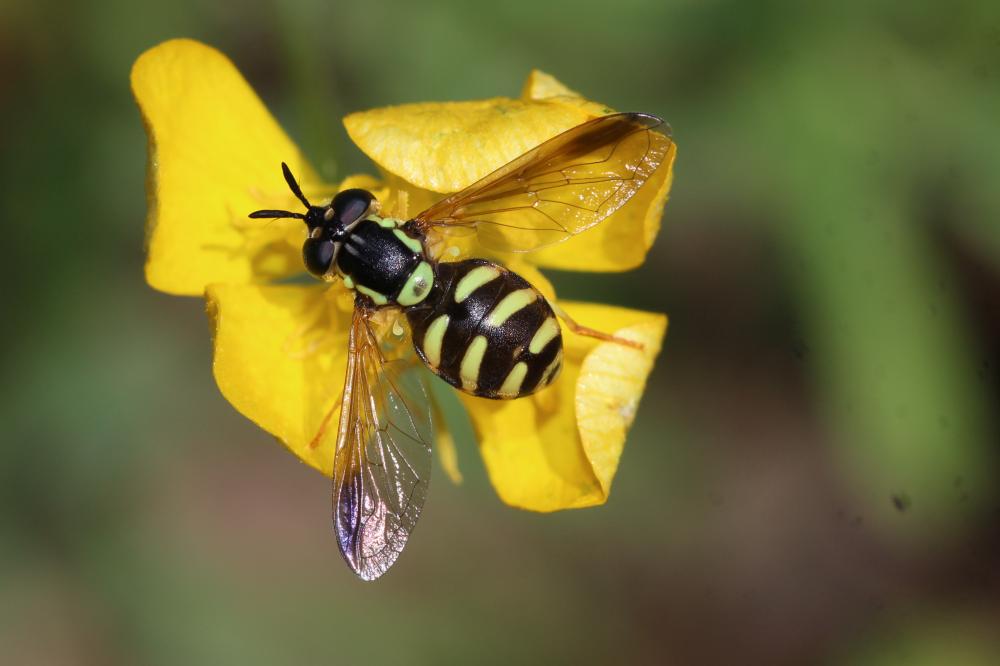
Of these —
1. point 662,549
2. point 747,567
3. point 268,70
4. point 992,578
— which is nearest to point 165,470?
point 268,70

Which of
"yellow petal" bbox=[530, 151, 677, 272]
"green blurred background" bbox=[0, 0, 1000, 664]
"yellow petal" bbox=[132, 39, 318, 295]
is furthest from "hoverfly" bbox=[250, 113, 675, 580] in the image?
"green blurred background" bbox=[0, 0, 1000, 664]

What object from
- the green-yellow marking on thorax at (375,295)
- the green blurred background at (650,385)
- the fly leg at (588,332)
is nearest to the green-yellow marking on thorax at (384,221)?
the green-yellow marking on thorax at (375,295)

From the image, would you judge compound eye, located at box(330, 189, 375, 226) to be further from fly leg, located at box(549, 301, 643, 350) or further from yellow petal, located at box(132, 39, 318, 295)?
fly leg, located at box(549, 301, 643, 350)

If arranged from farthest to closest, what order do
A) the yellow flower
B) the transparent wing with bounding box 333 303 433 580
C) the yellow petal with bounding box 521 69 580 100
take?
the yellow petal with bounding box 521 69 580 100, the yellow flower, the transparent wing with bounding box 333 303 433 580

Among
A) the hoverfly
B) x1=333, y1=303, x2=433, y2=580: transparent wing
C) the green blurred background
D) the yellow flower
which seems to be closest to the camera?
x1=333, y1=303, x2=433, y2=580: transparent wing

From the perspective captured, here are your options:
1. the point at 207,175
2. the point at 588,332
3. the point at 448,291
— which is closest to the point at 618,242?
the point at 588,332

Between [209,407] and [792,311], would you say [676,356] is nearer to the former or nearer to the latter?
[792,311]

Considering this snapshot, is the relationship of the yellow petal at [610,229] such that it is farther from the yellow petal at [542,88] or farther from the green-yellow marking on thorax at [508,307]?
the green-yellow marking on thorax at [508,307]

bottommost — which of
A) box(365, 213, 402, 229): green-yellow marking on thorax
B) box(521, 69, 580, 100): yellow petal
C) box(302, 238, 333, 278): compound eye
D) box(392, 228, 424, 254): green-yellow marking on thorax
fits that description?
box(302, 238, 333, 278): compound eye
